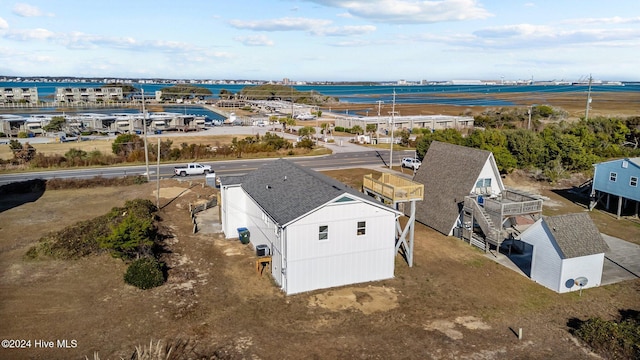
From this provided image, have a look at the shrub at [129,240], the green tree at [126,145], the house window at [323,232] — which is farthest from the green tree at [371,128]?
the house window at [323,232]

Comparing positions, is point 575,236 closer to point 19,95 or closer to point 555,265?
point 555,265

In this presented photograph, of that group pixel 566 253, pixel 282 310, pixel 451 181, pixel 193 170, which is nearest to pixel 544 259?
pixel 566 253

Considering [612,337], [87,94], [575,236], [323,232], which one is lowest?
[612,337]

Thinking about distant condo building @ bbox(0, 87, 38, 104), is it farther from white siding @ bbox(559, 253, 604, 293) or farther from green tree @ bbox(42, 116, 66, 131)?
white siding @ bbox(559, 253, 604, 293)

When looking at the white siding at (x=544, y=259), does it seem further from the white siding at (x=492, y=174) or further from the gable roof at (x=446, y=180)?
the white siding at (x=492, y=174)

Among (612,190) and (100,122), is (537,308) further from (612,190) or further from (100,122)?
(100,122)

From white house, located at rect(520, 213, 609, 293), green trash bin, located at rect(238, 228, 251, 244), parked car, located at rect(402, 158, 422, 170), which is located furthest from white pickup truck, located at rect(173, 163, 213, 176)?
white house, located at rect(520, 213, 609, 293)

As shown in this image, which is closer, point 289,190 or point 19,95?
point 289,190
